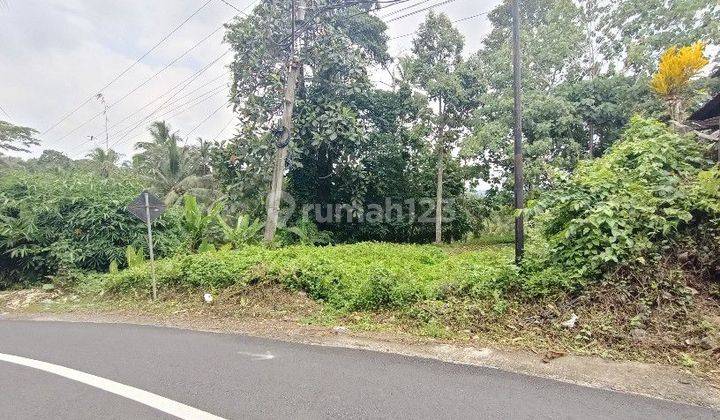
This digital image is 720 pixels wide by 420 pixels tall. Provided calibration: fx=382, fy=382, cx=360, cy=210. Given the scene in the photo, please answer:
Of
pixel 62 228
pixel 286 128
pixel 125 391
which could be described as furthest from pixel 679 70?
pixel 62 228

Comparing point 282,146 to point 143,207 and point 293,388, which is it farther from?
point 293,388

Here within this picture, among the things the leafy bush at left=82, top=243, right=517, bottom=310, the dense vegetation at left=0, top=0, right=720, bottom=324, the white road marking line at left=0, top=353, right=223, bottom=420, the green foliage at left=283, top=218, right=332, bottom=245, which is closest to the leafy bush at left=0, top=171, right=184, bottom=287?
the dense vegetation at left=0, top=0, right=720, bottom=324

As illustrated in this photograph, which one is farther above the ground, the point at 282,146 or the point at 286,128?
the point at 286,128

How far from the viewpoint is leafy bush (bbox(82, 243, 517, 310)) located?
5.95m

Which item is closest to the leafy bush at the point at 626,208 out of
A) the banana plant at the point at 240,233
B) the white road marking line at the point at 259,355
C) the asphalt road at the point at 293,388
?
the asphalt road at the point at 293,388

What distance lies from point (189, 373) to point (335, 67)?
39.3ft

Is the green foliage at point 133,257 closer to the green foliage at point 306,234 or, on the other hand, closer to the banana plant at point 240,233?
the banana plant at point 240,233

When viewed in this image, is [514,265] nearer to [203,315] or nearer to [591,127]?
[203,315]

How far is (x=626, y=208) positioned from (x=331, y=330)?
14.6 ft

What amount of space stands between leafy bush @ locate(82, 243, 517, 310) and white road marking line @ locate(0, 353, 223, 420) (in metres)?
3.27

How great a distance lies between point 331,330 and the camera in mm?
5637

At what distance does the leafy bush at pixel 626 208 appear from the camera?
493 cm

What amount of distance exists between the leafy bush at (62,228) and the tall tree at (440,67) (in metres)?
12.3

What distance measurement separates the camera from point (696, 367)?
3.70 m
